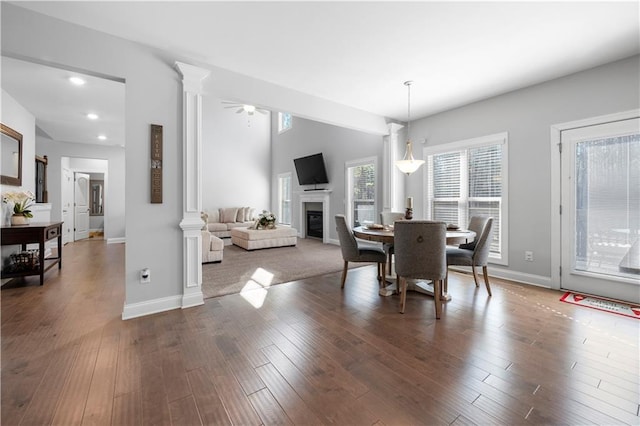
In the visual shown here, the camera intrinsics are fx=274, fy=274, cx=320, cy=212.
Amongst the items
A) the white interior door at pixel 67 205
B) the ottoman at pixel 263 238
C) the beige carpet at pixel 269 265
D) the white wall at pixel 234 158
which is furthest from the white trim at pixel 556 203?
the white interior door at pixel 67 205

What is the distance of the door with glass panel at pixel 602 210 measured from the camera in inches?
115

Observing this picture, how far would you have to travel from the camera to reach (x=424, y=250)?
261 centimetres

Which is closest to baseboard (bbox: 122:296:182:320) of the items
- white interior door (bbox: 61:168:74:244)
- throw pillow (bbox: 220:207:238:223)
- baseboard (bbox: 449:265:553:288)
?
baseboard (bbox: 449:265:553:288)

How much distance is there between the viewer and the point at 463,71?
321 centimetres

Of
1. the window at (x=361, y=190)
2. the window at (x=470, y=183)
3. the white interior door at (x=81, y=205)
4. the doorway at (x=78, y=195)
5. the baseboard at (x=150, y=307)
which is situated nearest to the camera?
the baseboard at (x=150, y=307)

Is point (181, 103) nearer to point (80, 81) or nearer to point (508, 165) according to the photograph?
point (80, 81)

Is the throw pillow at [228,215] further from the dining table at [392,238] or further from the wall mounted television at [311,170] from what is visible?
the dining table at [392,238]

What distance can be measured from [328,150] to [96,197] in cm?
787

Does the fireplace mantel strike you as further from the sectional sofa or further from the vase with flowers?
the vase with flowers

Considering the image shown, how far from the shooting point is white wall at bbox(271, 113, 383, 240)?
623 centimetres

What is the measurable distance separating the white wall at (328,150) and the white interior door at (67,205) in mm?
5505

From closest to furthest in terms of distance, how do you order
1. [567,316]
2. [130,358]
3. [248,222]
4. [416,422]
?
1. [416,422]
2. [130,358]
3. [567,316]
4. [248,222]

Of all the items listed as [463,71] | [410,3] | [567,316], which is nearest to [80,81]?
[410,3]

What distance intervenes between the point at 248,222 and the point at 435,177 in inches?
230
